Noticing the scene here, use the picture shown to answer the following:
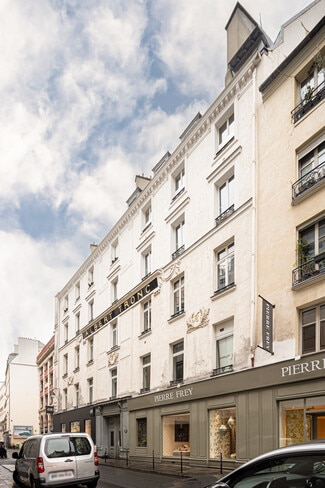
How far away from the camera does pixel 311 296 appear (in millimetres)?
14609

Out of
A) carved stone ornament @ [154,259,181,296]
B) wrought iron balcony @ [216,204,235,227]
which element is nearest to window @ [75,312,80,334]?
carved stone ornament @ [154,259,181,296]

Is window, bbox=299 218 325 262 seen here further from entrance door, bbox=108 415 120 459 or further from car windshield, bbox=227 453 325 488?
entrance door, bbox=108 415 120 459

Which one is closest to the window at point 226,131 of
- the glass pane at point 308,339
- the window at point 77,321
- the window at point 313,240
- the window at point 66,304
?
the window at point 313,240

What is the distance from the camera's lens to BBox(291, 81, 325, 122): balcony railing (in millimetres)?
15460

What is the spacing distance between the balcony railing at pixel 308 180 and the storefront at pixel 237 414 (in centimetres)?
506

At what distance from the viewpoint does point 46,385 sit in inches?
2203

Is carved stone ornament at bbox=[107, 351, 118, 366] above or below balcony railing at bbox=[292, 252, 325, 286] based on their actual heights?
below

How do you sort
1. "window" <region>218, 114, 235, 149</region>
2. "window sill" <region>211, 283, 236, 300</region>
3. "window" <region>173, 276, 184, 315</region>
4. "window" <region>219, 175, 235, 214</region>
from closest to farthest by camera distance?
"window sill" <region>211, 283, 236, 300</region> < "window" <region>219, 175, 235, 214</region> < "window" <region>218, 114, 235, 149</region> < "window" <region>173, 276, 184, 315</region>

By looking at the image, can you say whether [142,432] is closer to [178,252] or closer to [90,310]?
[178,252]

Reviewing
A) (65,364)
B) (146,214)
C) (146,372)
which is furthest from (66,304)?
(146,372)

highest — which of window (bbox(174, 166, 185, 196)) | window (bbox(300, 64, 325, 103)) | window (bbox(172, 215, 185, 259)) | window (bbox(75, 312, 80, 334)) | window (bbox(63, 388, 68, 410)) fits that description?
window (bbox(300, 64, 325, 103))

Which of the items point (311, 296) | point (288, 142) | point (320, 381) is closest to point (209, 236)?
point (288, 142)

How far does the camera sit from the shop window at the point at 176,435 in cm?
2125

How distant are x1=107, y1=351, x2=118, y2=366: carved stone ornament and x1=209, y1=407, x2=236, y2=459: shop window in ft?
40.3
